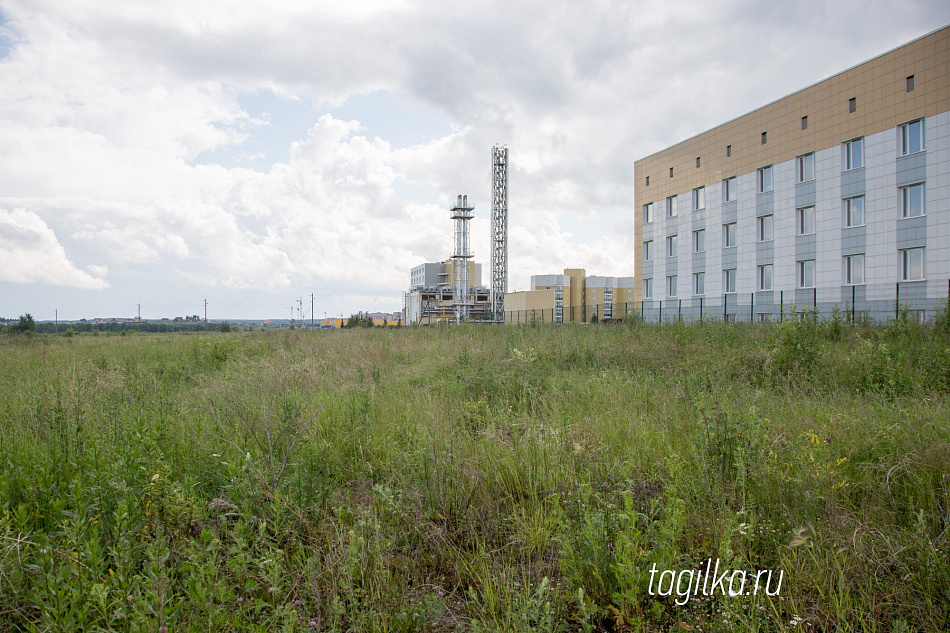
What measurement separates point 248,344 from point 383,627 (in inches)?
540

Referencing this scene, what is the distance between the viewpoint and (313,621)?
83.6 inches

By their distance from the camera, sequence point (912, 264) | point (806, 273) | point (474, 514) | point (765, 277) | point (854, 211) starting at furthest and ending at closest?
1. point (765, 277)
2. point (806, 273)
3. point (854, 211)
4. point (912, 264)
5. point (474, 514)

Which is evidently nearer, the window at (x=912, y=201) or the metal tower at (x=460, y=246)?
the window at (x=912, y=201)

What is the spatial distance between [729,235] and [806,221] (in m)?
4.89

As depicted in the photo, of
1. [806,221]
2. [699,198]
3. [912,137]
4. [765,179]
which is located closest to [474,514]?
[912,137]

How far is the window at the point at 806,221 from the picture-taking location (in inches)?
993

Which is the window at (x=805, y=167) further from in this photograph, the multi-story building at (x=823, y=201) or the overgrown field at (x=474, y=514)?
the overgrown field at (x=474, y=514)

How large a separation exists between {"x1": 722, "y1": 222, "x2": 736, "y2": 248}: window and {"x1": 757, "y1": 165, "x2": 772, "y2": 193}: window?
2.60m

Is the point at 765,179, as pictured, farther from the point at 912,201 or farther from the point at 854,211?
the point at 912,201

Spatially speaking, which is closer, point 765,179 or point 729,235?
point 765,179

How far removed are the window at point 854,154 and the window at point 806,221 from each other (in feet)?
8.61

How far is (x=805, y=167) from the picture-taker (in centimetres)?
2580

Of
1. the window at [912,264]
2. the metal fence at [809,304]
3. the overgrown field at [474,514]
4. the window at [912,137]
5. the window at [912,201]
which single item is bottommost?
the overgrown field at [474,514]

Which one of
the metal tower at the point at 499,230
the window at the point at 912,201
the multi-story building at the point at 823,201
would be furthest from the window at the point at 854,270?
the metal tower at the point at 499,230
